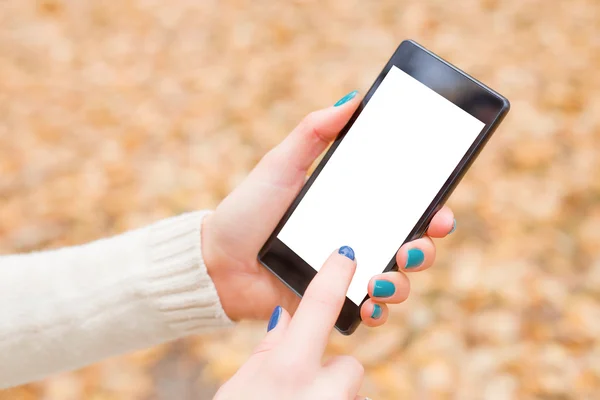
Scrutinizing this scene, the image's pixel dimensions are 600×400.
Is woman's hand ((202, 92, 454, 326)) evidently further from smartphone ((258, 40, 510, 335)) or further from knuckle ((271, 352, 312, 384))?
knuckle ((271, 352, 312, 384))

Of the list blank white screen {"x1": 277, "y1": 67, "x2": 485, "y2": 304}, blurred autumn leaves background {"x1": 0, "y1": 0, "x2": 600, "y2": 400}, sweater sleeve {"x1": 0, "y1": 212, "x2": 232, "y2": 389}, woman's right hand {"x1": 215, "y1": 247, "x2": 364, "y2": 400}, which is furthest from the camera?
blurred autumn leaves background {"x1": 0, "y1": 0, "x2": 600, "y2": 400}

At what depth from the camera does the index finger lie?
558 mm

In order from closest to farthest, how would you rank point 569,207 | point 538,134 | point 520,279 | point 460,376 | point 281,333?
point 281,333, point 460,376, point 520,279, point 569,207, point 538,134

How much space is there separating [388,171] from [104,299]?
19.6 inches

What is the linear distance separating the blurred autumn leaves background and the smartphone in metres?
0.46

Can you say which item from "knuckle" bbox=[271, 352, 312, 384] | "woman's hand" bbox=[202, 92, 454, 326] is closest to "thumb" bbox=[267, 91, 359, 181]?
"woman's hand" bbox=[202, 92, 454, 326]

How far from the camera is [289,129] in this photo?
1.58 m

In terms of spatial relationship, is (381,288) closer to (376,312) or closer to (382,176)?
(376,312)

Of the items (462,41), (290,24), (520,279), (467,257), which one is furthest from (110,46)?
(520,279)

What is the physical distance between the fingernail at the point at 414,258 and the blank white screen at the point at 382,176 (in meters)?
0.03

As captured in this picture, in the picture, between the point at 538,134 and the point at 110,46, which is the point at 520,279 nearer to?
the point at 538,134

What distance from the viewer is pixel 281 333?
621 millimetres

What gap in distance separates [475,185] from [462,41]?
0.52m

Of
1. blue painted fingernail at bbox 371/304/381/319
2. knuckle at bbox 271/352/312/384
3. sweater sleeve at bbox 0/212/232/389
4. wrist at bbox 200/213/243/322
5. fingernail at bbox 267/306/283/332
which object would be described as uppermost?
knuckle at bbox 271/352/312/384
